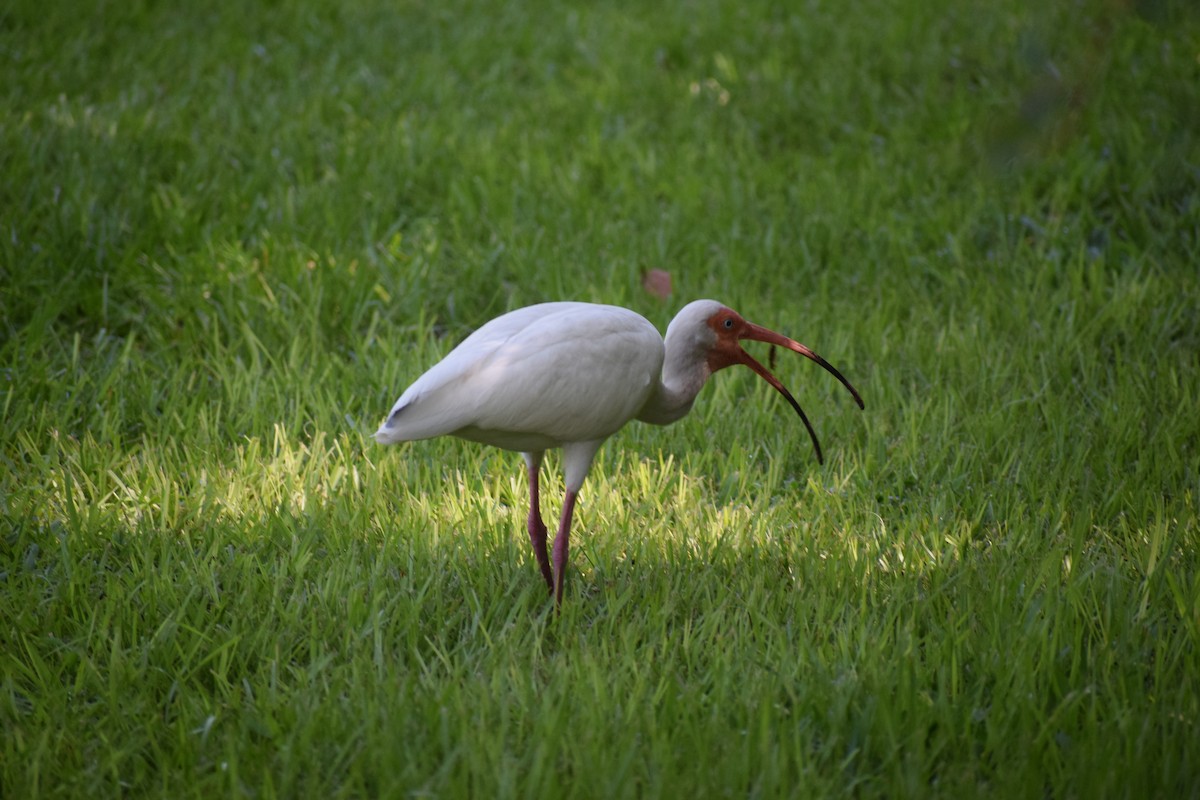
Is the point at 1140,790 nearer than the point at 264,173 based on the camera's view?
Yes

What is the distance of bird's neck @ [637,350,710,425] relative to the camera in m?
3.29

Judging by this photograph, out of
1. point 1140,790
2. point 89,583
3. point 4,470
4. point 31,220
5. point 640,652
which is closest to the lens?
point 1140,790

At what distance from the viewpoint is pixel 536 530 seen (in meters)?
3.26

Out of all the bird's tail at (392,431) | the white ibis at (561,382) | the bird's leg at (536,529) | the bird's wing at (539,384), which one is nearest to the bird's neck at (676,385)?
the white ibis at (561,382)

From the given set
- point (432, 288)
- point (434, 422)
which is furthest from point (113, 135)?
point (434, 422)

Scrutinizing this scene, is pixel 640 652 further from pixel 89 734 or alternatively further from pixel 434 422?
pixel 89 734

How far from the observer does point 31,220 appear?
511 cm

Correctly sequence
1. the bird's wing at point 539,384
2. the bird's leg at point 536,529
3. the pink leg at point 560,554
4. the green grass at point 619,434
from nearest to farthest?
the green grass at point 619,434
the bird's wing at point 539,384
the pink leg at point 560,554
the bird's leg at point 536,529

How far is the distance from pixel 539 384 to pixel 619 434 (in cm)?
134

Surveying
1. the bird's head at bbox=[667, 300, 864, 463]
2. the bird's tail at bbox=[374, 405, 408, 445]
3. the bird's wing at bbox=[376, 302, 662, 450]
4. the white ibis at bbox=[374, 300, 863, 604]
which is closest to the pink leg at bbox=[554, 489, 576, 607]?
the white ibis at bbox=[374, 300, 863, 604]

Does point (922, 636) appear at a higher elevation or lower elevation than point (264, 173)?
lower

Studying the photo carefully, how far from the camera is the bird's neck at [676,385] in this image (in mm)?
3285

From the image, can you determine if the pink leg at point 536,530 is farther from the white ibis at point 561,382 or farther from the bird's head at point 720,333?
the bird's head at point 720,333

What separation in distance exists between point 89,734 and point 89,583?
67cm
